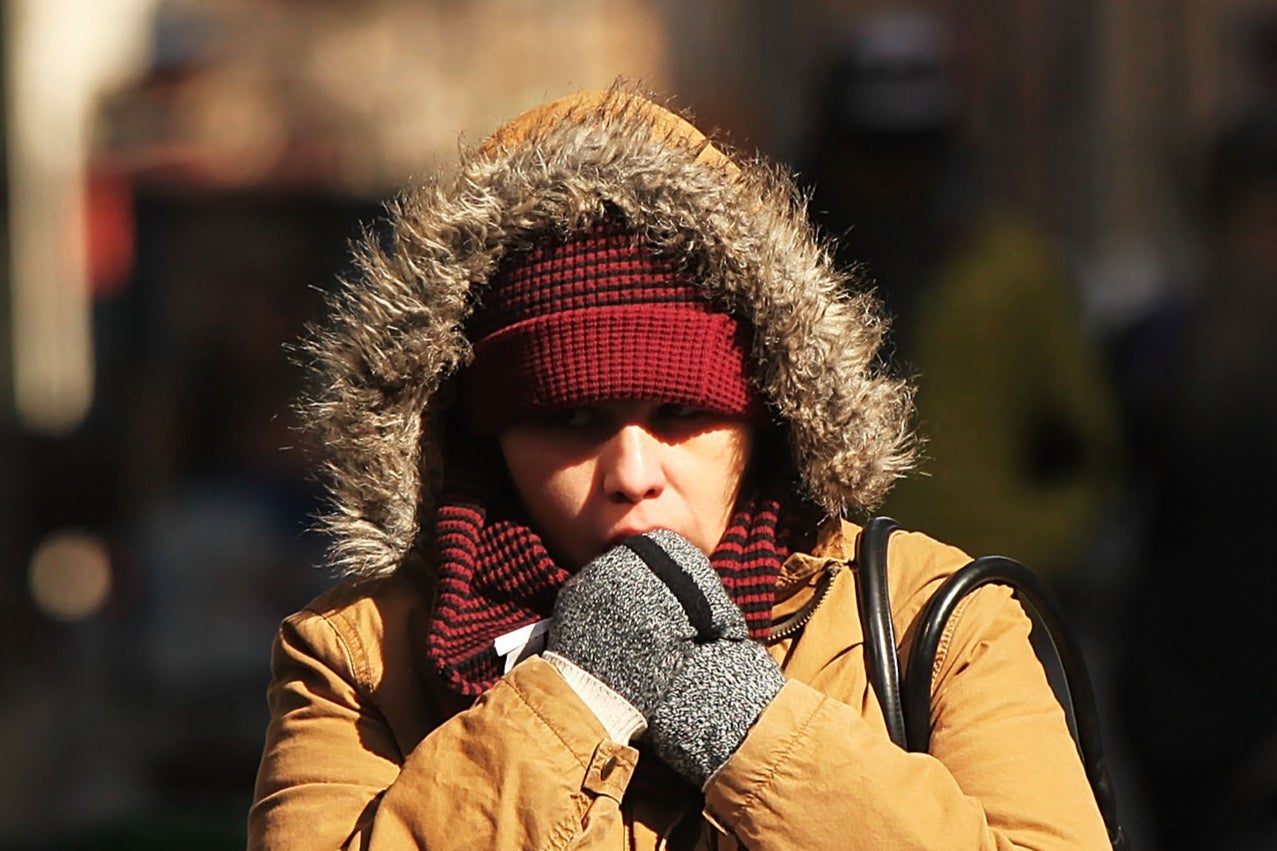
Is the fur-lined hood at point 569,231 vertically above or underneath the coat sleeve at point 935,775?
above

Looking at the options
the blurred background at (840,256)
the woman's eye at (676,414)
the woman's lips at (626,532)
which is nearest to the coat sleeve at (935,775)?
the woman's lips at (626,532)

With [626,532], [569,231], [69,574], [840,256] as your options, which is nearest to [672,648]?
[626,532]

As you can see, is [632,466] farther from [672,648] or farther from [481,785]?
[481,785]

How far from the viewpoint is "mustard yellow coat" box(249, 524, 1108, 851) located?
2221 millimetres

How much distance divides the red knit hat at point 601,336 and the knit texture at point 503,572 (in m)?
0.12

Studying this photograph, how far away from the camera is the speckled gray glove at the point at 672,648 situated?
227 centimetres

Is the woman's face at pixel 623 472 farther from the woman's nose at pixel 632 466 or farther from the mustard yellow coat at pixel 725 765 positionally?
the mustard yellow coat at pixel 725 765

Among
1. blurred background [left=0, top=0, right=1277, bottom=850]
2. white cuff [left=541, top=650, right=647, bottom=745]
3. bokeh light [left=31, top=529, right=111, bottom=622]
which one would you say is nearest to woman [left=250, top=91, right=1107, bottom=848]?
white cuff [left=541, top=650, right=647, bottom=745]

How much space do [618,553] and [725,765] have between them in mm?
271

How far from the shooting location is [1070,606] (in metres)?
5.11

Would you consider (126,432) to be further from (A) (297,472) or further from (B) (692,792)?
(B) (692,792)

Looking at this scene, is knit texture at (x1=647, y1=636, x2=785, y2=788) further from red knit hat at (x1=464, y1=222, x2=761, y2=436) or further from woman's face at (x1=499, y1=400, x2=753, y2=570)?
red knit hat at (x1=464, y1=222, x2=761, y2=436)

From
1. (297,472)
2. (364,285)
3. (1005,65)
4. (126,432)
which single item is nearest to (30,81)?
(126,432)

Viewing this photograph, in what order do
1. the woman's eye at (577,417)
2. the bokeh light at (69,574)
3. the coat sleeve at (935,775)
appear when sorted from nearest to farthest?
1. the coat sleeve at (935,775)
2. the woman's eye at (577,417)
3. the bokeh light at (69,574)
